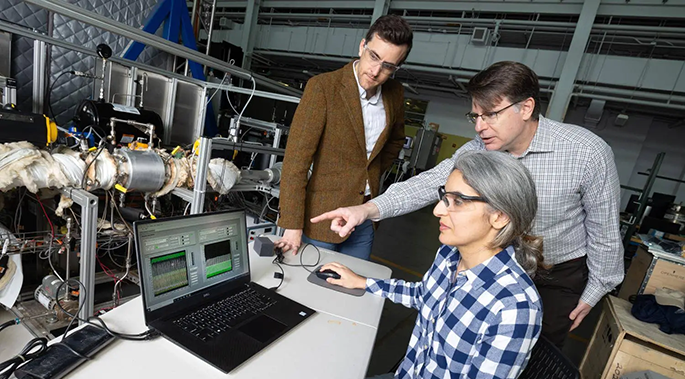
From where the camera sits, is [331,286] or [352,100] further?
[352,100]

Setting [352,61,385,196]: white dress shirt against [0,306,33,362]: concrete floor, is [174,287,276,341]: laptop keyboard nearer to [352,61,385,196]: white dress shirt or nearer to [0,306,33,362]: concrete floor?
[352,61,385,196]: white dress shirt

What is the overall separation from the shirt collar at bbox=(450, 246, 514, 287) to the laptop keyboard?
585mm

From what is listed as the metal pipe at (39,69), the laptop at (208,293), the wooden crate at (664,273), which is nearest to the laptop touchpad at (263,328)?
the laptop at (208,293)

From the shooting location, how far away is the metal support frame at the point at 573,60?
491 cm

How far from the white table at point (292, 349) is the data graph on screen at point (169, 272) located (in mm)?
93

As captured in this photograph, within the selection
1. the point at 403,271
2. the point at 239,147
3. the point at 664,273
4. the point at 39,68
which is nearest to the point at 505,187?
the point at 239,147

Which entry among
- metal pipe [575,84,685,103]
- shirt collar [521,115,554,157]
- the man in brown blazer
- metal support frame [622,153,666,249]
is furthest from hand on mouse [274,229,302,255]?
metal pipe [575,84,685,103]

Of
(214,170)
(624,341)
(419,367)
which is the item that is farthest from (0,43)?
(624,341)

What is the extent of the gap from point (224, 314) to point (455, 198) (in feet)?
2.25

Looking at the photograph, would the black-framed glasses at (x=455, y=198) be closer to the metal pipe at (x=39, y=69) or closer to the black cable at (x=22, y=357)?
the black cable at (x=22, y=357)

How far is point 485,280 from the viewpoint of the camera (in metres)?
0.79

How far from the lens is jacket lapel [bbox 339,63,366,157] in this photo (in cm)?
137

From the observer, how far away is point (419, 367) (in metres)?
0.91

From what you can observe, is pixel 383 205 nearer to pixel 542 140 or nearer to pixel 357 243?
pixel 357 243
